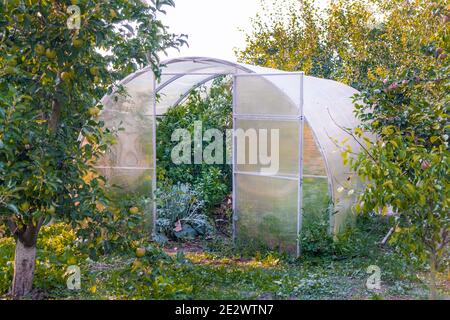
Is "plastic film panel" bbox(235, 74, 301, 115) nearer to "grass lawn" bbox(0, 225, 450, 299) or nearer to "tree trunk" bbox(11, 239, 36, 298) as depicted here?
"grass lawn" bbox(0, 225, 450, 299)

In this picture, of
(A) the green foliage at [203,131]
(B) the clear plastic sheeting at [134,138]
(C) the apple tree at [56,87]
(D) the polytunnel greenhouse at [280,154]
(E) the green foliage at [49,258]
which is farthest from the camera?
(A) the green foliage at [203,131]

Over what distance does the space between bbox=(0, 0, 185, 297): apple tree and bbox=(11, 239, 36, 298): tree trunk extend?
13 cm

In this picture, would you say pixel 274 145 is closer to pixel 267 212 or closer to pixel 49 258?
pixel 267 212

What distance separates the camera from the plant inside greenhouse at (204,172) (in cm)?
475

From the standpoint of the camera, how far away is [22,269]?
5.80 meters

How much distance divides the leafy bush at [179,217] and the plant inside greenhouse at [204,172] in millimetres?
31

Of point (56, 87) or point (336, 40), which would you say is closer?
point (56, 87)

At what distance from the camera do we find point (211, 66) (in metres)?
10.1

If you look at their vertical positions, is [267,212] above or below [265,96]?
below

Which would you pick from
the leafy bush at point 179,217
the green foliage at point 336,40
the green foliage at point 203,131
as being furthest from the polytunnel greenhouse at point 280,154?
the green foliage at point 336,40

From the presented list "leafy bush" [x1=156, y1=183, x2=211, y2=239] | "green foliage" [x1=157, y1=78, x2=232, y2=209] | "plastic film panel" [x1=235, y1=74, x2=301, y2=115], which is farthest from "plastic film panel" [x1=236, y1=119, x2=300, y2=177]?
"green foliage" [x1=157, y1=78, x2=232, y2=209]

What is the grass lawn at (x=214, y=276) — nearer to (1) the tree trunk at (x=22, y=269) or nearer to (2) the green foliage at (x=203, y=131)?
(1) the tree trunk at (x=22, y=269)

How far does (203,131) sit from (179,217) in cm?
206

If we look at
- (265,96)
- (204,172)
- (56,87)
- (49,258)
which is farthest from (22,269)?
(204,172)
